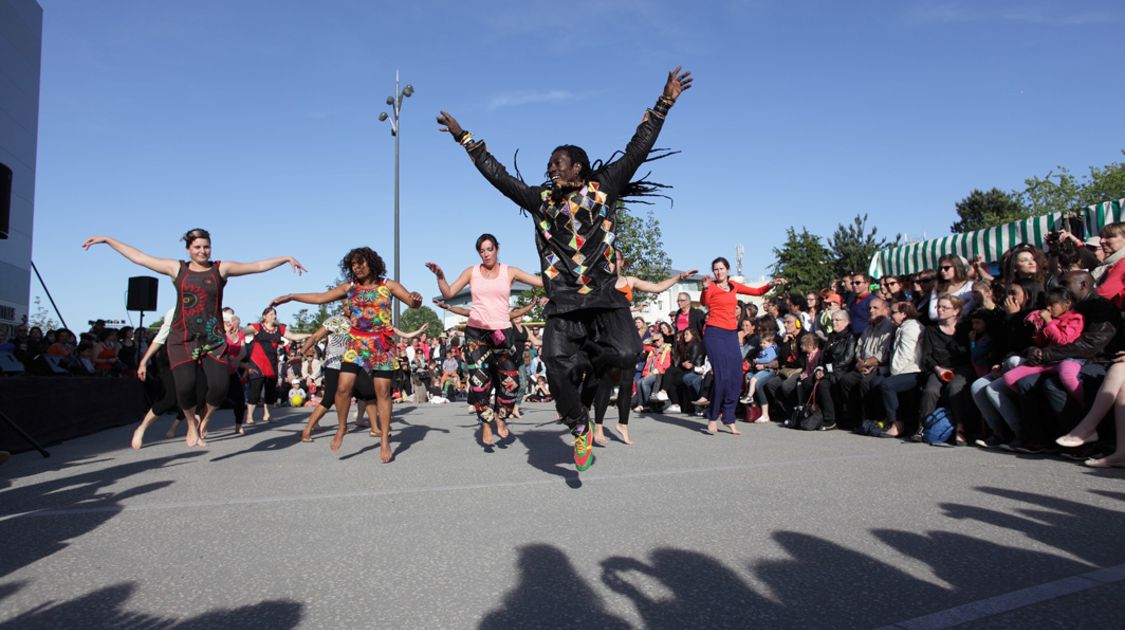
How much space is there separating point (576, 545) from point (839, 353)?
7.21 metres

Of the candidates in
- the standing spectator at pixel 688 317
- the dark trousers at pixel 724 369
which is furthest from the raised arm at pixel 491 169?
the standing spectator at pixel 688 317

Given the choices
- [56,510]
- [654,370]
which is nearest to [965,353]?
[654,370]

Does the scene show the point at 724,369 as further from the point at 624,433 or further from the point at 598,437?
the point at 598,437

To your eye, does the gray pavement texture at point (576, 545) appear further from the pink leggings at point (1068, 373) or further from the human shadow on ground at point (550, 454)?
the pink leggings at point (1068, 373)

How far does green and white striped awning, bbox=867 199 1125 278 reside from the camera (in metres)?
11.0

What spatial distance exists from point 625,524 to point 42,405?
28.1 feet

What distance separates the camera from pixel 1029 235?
40.2 feet

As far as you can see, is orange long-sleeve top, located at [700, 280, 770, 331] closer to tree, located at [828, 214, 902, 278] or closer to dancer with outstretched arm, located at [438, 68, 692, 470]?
dancer with outstretched arm, located at [438, 68, 692, 470]

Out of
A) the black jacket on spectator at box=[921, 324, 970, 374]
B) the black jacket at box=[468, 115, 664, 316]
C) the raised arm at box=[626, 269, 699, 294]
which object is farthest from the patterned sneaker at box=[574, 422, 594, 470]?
the black jacket on spectator at box=[921, 324, 970, 374]

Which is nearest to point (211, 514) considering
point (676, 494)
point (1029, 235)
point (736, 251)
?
point (676, 494)

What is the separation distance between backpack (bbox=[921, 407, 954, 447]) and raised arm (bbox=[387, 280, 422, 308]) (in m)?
5.03

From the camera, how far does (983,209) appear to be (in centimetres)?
6769

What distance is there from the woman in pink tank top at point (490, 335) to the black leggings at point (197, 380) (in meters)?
2.47

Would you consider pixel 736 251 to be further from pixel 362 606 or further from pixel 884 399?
pixel 362 606
